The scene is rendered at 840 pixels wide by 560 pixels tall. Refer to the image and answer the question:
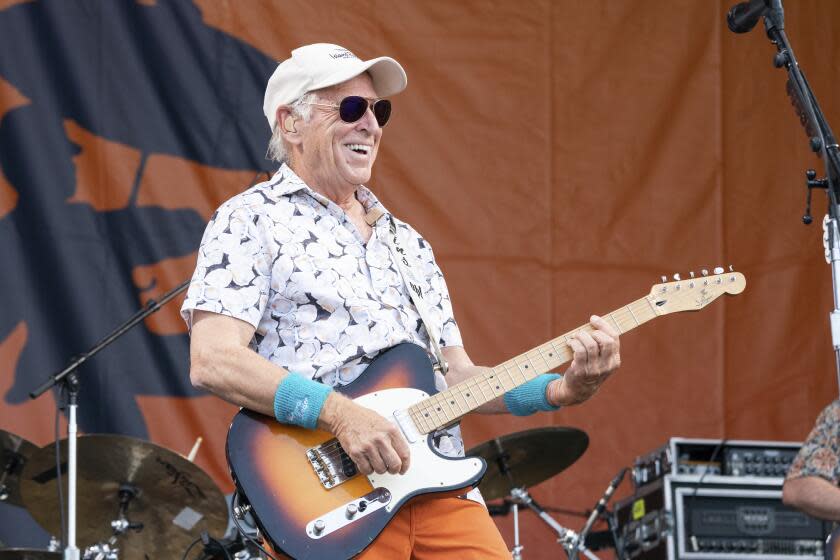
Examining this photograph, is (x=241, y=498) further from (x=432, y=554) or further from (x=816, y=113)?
(x=816, y=113)

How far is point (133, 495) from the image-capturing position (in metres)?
4.82

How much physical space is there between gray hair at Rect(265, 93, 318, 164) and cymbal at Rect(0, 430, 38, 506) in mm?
1604

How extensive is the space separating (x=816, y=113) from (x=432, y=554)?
165cm

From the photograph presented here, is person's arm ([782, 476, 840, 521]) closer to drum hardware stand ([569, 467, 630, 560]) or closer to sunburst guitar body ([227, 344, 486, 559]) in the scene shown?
drum hardware stand ([569, 467, 630, 560])

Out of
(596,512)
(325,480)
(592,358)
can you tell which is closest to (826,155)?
(592,358)

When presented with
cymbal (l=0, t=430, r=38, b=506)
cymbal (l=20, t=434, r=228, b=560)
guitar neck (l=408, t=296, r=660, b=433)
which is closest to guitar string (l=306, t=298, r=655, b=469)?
guitar neck (l=408, t=296, r=660, b=433)

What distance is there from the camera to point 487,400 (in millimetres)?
3400

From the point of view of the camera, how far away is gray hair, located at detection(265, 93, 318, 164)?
12.1 ft

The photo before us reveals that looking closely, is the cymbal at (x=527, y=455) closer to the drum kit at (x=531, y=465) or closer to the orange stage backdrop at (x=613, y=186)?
the drum kit at (x=531, y=465)

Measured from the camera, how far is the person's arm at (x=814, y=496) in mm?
4191

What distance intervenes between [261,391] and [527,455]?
2234mm

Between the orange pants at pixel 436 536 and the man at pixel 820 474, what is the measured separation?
145cm

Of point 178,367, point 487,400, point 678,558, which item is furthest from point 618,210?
point 487,400

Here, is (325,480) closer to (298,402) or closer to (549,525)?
(298,402)
